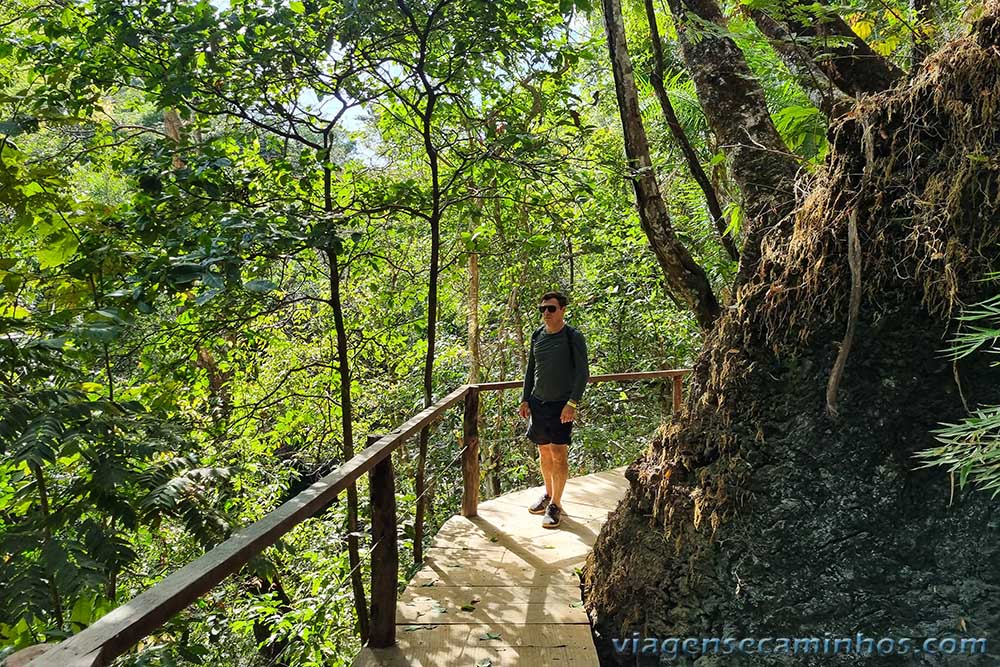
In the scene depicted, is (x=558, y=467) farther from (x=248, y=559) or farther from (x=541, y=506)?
(x=248, y=559)

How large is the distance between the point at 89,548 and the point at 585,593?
2.41m

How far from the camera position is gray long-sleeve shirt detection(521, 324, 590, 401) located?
15.3ft

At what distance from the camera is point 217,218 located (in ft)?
10.9

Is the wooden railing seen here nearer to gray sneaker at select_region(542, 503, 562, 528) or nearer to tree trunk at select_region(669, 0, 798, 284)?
gray sneaker at select_region(542, 503, 562, 528)

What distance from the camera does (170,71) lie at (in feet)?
11.0

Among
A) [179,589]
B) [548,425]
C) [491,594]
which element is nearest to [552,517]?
[548,425]

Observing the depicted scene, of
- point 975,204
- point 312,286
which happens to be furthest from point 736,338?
point 312,286

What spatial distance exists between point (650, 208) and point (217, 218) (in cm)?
242

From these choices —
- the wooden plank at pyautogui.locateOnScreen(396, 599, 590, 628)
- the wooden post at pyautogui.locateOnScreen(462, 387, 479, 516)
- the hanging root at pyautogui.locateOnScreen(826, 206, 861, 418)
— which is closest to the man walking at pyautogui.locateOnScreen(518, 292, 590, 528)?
the wooden post at pyautogui.locateOnScreen(462, 387, 479, 516)

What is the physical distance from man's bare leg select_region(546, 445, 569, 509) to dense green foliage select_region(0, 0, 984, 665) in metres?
1.57

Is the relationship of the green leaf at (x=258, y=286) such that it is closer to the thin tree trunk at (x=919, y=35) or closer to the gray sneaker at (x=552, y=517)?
the thin tree trunk at (x=919, y=35)

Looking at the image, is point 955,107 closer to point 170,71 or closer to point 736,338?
point 736,338

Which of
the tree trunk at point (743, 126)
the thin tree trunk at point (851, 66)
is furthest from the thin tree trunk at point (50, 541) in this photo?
the thin tree trunk at point (851, 66)

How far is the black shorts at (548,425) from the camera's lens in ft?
15.6
